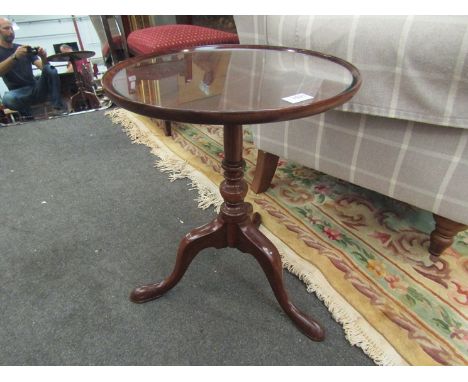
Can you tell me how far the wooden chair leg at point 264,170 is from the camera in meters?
0.97

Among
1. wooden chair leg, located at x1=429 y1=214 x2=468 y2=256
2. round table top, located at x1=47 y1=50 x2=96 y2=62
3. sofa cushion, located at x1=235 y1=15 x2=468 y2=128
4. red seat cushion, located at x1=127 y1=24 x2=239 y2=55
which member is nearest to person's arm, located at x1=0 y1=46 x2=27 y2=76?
round table top, located at x1=47 y1=50 x2=96 y2=62

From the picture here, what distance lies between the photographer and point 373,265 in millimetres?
760

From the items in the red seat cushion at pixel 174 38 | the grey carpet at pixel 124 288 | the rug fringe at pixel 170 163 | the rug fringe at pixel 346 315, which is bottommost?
the grey carpet at pixel 124 288

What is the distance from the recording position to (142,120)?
1587 millimetres

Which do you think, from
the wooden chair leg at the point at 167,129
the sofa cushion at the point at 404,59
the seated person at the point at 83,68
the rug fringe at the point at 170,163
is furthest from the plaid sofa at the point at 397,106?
the seated person at the point at 83,68

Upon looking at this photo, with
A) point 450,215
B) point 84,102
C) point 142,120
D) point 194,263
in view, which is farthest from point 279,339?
point 84,102

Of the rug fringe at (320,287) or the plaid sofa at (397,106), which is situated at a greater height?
the plaid sofa at (397,106)

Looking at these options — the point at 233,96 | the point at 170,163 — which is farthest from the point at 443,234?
the point at 170,163

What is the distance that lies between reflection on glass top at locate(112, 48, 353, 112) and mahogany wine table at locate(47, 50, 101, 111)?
1072mm

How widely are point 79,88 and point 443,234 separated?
62.8 inches

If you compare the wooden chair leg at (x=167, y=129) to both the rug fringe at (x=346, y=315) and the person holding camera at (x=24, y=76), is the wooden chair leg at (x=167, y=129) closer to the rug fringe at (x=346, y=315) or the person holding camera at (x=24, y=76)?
the person holding camera at (x=24, y=76)

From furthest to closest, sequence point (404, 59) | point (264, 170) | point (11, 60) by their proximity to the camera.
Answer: point (11, 60) → point (264, 170) → point (404, 59)

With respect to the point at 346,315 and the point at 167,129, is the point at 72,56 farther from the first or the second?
the point at 346,315

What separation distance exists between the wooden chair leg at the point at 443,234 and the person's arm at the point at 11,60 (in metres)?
1.65
